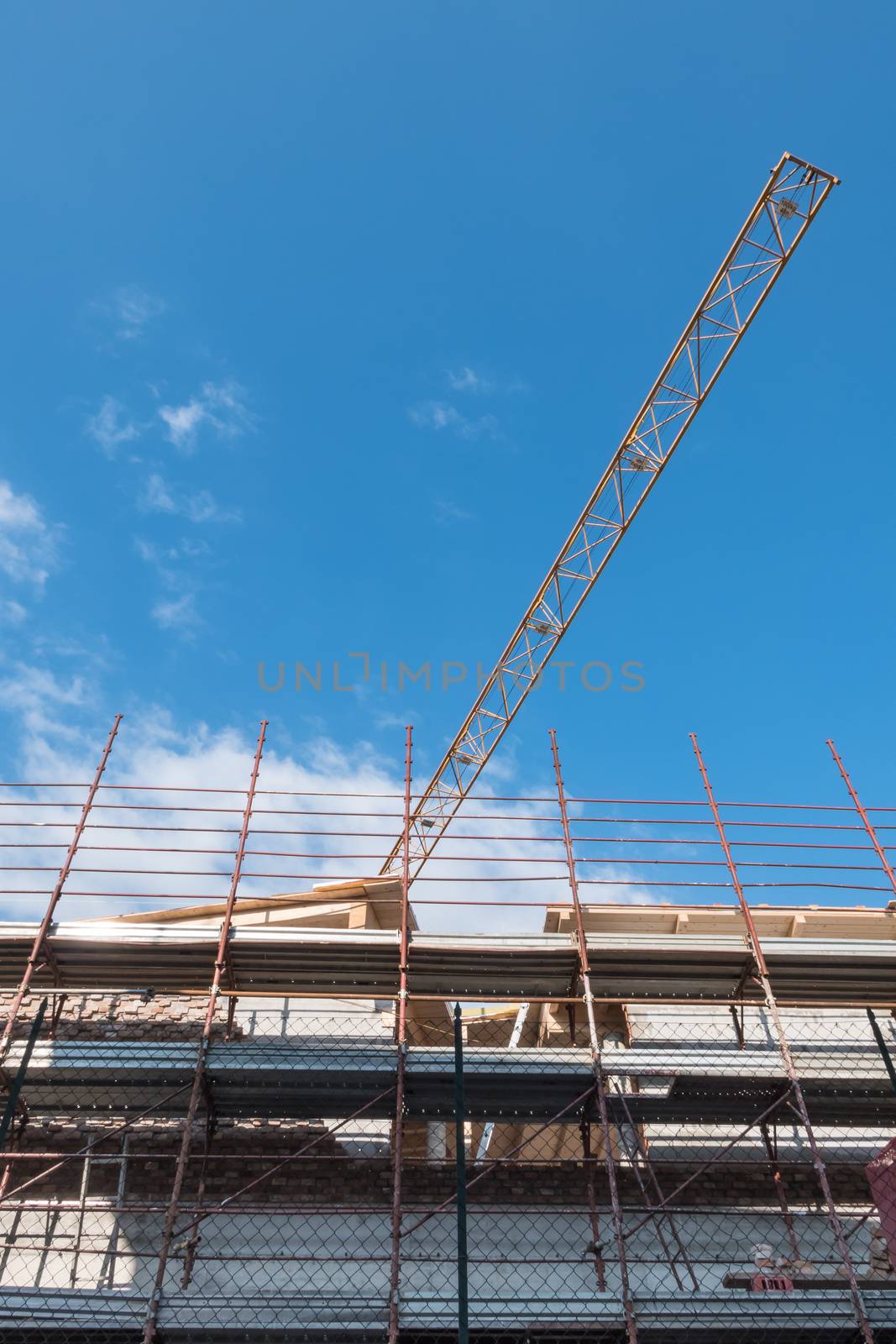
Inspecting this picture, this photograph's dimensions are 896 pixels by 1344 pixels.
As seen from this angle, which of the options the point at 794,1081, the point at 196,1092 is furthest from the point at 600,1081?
the point at 196,1092

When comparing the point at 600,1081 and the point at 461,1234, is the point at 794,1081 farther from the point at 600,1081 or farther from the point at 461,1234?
the point at 461,1234

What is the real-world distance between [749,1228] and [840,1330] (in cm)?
206

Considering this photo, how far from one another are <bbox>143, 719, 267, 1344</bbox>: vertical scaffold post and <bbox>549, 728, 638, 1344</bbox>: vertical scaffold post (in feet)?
10.5

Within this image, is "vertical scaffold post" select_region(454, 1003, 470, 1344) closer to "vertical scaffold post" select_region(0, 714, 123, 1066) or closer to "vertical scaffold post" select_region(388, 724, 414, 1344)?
"vertical scaffold post" select_region(388, 724, 414, 1344)

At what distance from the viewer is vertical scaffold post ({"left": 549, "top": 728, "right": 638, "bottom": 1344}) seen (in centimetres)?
753

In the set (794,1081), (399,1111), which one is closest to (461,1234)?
(399,1111)

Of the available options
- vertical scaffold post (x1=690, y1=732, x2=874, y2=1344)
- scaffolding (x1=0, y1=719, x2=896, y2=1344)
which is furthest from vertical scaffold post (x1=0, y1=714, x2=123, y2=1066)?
vertical scaffold post (x1=690, y1=732, x2=874, y2=1344)

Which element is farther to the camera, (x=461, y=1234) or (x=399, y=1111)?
Result: (x=399, y=1111)

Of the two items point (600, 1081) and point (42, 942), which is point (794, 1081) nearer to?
point (600, 1081)

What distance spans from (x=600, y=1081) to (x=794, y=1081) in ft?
5.35

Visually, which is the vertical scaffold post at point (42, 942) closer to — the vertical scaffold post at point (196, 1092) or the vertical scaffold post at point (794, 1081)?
the vertical scaffold post at point (196, 1092)

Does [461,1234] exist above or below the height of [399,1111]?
below

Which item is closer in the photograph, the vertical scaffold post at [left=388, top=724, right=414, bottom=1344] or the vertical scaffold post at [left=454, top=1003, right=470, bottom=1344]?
the vertical scaffold post at [left=454, top=1003, right=470, bottom=1344]

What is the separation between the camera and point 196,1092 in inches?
343
